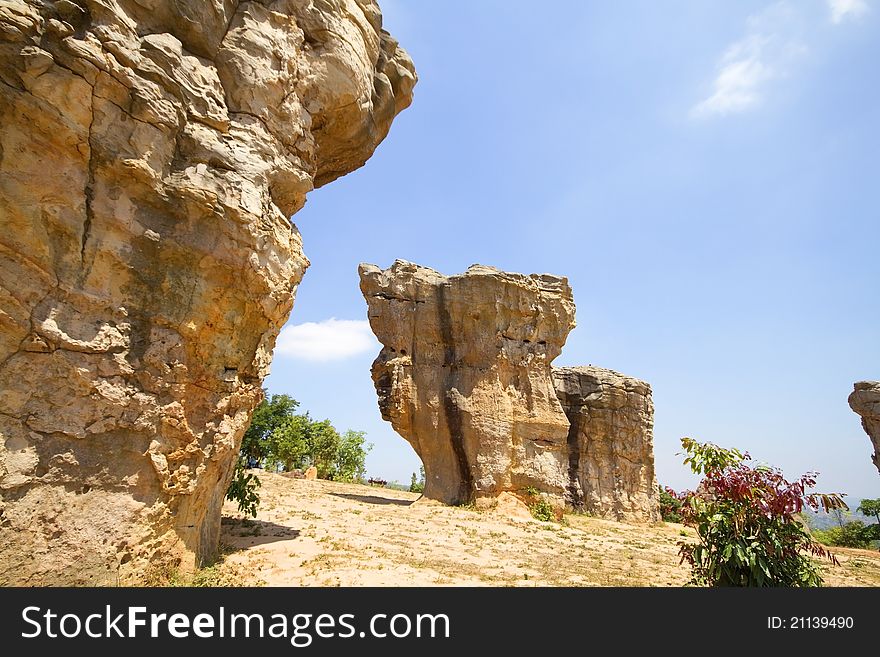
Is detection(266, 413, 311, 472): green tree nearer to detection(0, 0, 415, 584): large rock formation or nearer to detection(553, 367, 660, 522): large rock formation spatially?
detection(553, 367, 660, 522): large rock formation

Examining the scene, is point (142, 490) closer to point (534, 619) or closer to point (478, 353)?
point (534, 619)

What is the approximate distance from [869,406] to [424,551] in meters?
30.1

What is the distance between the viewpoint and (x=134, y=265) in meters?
6.29

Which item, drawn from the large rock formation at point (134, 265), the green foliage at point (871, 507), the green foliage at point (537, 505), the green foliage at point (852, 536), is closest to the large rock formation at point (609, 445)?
the green foliage at point (537, 505)

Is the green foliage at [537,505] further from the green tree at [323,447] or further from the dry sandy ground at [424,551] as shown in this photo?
the green tree at [323,447]

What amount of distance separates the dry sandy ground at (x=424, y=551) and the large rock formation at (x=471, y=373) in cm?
277

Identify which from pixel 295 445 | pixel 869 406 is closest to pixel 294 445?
pixel 295 445

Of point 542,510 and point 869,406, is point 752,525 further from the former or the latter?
point 869,406

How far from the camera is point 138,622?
467 centimetres

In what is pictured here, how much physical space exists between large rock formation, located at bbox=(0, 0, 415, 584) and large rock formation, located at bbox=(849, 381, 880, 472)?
33.6 meters

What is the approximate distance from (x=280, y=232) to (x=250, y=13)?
3979mm

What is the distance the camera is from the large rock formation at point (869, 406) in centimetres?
2688

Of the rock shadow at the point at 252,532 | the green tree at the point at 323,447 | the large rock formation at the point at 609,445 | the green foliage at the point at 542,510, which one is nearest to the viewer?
the rock shadow at the point at 252,532

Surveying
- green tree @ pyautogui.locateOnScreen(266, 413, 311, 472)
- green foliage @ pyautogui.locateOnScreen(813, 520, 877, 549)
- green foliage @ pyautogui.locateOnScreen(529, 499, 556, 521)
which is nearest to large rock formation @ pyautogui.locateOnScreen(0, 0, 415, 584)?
green foliage @ pyautogui.locateOnScreen(529, 499, 556, 521)
